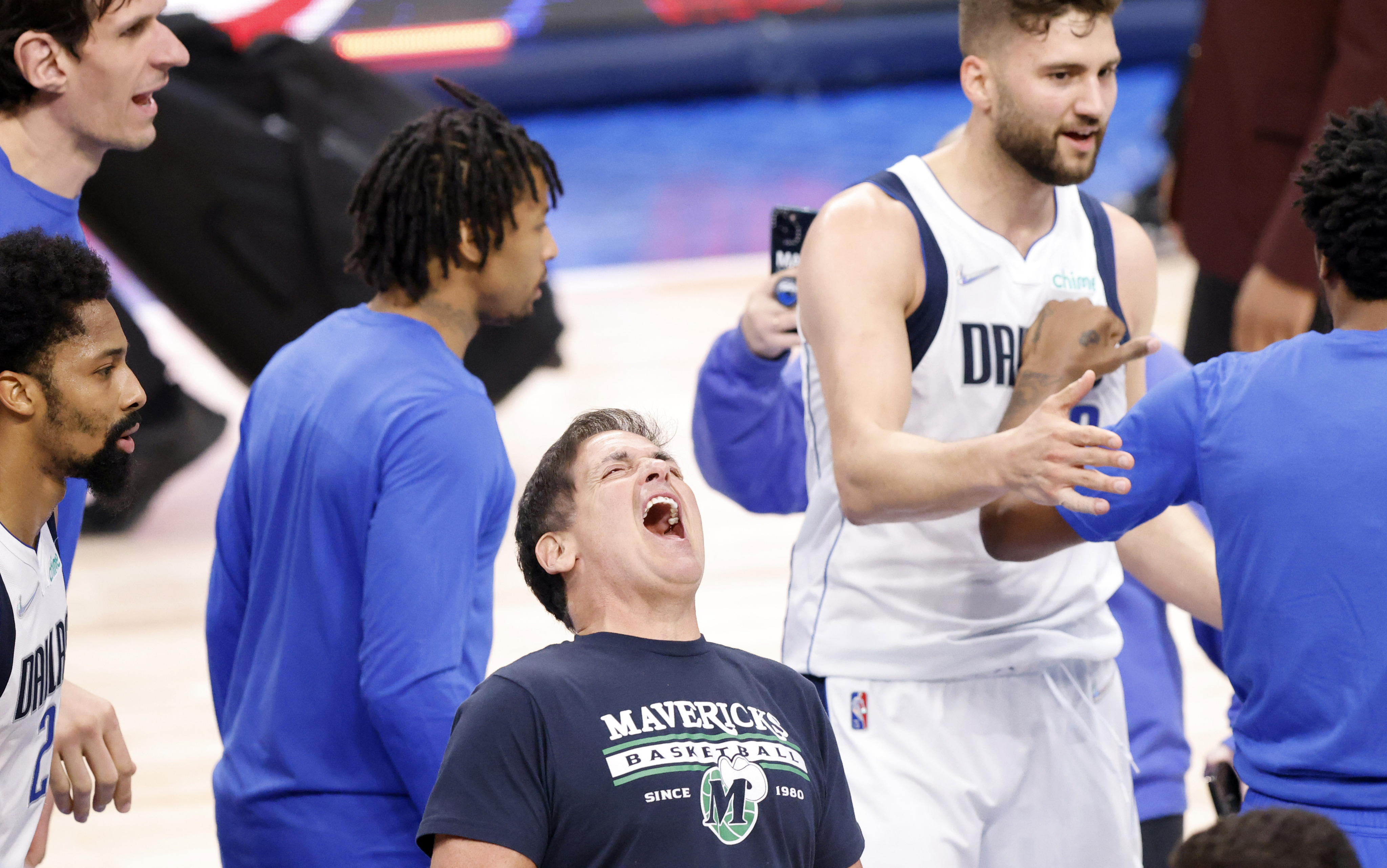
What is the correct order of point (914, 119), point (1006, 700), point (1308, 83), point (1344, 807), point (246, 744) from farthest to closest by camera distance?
point (914, 119)
point (1308, 83)
point (1006, 700)
point (246, 744)
point (1344, 807)

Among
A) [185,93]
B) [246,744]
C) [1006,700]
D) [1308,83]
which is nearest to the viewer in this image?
[246,744]

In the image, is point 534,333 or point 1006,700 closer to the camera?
point 1006,700

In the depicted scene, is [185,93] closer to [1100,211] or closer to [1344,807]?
[1100,211]

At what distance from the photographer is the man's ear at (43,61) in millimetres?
2229

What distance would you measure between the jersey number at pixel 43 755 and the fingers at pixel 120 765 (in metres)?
0.17

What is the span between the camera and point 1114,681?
8.64ft

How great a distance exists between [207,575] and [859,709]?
Answer: 4162mm

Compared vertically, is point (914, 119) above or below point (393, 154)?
below

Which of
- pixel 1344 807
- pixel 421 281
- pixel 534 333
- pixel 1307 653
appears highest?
pixel 421 281

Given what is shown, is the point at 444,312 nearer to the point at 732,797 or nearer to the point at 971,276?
the point at 971,276

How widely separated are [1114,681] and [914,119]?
12.0 m

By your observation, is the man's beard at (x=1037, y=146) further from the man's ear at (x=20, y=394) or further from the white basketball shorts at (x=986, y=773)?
the man's ear at (x=20, y=394)

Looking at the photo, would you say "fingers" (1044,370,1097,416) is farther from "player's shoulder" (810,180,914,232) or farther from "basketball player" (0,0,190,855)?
"basketball player" (0,0,190,855)

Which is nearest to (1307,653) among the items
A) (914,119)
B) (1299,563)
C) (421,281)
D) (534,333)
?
(1299,563)
